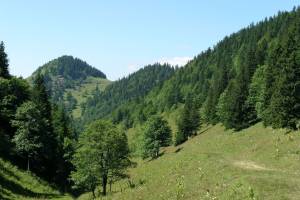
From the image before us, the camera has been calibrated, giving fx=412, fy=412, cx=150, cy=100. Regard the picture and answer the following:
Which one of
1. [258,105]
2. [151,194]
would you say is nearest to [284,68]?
[258,105]

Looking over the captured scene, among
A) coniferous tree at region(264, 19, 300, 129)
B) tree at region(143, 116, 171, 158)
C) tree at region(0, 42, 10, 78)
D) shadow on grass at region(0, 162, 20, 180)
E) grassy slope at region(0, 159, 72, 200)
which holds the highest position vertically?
tree at region(0, 42, 10, 78)

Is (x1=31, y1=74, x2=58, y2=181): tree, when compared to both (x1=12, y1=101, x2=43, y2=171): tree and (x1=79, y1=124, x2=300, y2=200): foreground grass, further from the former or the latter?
(x1=79, y1=124, x2=300, y2=200): foreground grass

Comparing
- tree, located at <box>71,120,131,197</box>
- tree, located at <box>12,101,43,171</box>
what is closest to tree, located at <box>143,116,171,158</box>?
tree, located at <box>12,101,43,171</box>

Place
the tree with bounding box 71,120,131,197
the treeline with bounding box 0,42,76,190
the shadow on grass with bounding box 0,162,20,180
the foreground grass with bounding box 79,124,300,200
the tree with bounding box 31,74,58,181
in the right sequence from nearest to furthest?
the foreground grass with bounding box 79,124,300,200
the shadow on grass with bounding box 0,162,20,180
the tree with bounding box 71,120,131,197
the treeline with bounding box 0,42,76,190
the tree with bounding box 31,74,58,181

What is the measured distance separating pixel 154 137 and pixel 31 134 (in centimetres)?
5459

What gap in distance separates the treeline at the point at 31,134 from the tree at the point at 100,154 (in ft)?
37.4

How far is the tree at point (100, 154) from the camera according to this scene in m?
54.5

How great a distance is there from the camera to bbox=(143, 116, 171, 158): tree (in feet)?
372

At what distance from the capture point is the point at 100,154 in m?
54.9

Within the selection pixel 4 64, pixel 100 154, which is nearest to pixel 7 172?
pixel 100 154

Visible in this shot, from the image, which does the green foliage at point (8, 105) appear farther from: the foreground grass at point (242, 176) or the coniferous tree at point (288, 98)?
the coniferous tree at point (288, 98)

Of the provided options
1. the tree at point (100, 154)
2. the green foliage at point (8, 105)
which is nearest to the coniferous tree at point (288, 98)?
the tree at point (100, 154)

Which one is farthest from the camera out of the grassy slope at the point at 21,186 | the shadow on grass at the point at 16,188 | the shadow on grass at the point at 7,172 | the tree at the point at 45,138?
the tree at the point at 45,138

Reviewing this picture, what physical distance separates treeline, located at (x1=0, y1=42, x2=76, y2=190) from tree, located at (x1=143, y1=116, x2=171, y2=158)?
101ft
